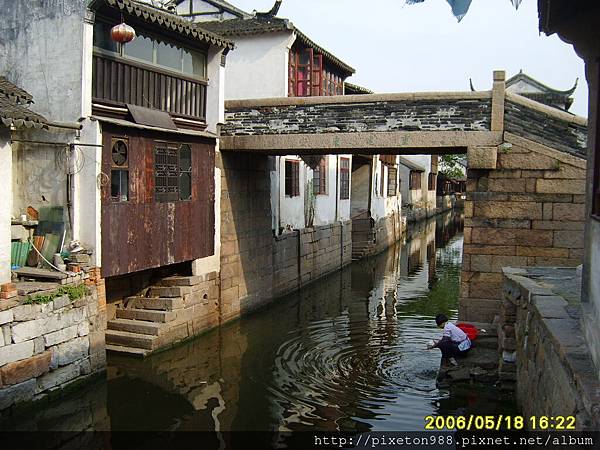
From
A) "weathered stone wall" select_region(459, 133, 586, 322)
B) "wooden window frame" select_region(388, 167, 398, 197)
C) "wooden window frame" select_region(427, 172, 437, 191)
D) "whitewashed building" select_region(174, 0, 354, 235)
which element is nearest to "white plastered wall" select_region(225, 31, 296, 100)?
"whitewashed building" select_region(174, 0, 354, 235)

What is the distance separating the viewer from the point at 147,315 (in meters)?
11.8

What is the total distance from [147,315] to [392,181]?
75.8 feet

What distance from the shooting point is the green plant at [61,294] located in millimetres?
8523

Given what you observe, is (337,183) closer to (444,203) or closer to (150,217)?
(150,217)

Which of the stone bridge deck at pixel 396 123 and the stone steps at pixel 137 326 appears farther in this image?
the stone bridge deck at pixel 396 123

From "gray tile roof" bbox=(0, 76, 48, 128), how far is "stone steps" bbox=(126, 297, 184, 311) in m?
4.56

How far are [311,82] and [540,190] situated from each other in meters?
9.13

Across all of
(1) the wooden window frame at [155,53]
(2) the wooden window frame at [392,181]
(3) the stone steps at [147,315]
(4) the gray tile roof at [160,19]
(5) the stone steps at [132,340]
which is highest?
(4) the gray tile roof at [160,19]

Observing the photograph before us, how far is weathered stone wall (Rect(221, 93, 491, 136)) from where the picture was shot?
11828 mm

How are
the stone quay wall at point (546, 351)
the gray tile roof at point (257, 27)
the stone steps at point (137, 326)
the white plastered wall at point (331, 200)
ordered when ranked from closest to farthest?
the stone quay wall at point (546, 351), the stone steps at point (137, 326), the gray tile roof at point (257, 27), the white plastered wall at point (331, 200)

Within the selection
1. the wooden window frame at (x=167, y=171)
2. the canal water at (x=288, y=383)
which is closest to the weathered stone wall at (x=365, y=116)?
the wooden window frame at (x=167, y=171)

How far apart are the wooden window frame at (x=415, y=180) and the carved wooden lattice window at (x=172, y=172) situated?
3189 centimetres

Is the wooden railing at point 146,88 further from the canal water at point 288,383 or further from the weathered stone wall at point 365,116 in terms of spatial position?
the canal water at point 288,383

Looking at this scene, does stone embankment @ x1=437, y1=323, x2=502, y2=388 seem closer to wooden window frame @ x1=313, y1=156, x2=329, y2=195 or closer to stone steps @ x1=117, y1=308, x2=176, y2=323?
stone steps @ x1=117, y1=308, x2=176, y2=323
